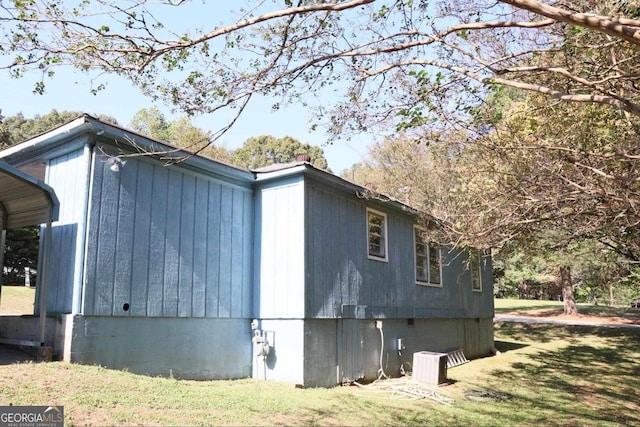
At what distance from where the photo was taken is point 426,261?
44.8 ft

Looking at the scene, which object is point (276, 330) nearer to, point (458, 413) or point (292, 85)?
point (458, 413)

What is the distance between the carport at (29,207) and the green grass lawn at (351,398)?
1.11 m

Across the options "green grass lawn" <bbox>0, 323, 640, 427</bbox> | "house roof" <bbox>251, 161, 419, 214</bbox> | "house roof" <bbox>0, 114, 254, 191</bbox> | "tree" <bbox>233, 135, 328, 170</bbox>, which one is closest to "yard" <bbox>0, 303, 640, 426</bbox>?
"green grass lawn" <bbox>0, 323, 640, 427</bbox>

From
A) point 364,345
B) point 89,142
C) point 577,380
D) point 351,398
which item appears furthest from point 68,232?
point 577,380

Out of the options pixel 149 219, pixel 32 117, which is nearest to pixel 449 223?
pixel 149 219

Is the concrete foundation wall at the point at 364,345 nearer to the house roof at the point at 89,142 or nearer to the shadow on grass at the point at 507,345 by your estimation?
the shadow on grass at the point at 507,345

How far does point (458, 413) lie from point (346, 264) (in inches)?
140

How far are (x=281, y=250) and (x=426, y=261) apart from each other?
559 centimetres

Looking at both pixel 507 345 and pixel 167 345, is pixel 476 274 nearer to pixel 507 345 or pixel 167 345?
pixel 507 345

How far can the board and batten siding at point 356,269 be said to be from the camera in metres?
9.46

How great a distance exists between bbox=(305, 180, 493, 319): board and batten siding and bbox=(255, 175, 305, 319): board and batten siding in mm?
168

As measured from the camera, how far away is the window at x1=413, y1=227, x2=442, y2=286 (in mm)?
13234

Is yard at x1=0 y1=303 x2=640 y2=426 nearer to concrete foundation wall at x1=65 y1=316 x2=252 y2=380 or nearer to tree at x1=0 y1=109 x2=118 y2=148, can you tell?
concrete foundation wall at x1=65 y1=316 x2=252 y2=380

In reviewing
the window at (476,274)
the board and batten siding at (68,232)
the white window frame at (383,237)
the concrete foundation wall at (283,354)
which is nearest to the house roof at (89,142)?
the board and batten siding at (68,232)
